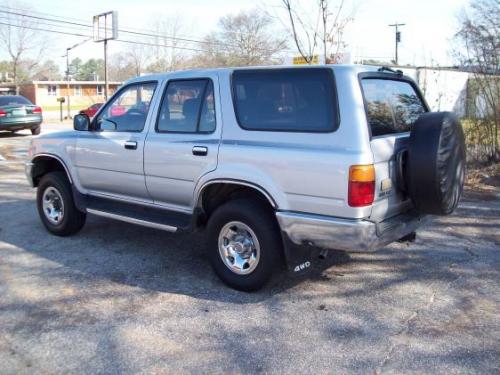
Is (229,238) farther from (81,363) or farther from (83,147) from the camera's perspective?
(83,147)

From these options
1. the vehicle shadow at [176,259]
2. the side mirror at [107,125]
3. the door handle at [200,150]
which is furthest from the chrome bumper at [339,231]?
the side mirror at [107,125]

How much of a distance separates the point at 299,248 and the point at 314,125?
1003mm

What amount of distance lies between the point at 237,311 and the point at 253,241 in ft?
1.98

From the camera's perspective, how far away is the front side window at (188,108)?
485 centimetres

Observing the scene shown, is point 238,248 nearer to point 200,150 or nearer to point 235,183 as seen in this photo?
point 235,183

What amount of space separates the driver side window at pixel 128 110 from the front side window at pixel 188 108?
0.26m

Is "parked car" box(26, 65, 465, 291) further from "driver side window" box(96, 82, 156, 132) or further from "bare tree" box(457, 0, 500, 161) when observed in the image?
"bare tree" box(457, 0, 500, 161)

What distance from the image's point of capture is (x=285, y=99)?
437cm

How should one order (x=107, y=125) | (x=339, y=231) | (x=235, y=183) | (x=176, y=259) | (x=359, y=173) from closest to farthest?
(x=359, y=173), (x=339, y=231), (x=235, y=183), (x=176, y=259), (x=107, y=125)

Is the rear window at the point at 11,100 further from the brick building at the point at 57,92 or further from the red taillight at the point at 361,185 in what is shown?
the brick building at the point at 57,92

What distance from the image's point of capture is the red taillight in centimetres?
384

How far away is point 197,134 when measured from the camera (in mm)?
4848

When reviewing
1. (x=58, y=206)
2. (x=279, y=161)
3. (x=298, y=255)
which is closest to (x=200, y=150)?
(x=279, y=161)

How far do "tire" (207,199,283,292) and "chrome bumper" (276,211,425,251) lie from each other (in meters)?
0.20
